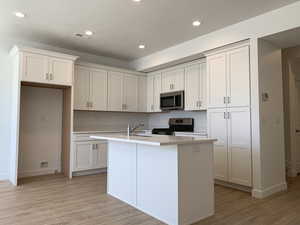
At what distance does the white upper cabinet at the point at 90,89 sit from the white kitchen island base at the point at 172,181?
232 centimetres

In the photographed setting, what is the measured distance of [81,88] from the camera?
488 cm

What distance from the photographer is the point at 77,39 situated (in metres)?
4.47

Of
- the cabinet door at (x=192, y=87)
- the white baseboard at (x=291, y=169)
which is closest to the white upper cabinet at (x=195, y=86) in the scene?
the cabinet door at (x=192, y=87)

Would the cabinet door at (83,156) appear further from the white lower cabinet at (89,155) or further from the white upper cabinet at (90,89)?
the white upper cabinet at (90,89)

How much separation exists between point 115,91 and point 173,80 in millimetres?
1452

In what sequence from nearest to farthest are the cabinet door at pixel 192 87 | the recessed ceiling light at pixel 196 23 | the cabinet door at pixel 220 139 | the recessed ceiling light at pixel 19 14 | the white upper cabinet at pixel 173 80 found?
the recessed ceiling light at pixel 19 14, the recessed ceiling light at pixel 196 23, the cabinet door at pixel 220 139, the cabinet door at pixel 192 87, the white upper cabinet at pixel 173 80

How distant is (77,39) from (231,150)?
3674mm

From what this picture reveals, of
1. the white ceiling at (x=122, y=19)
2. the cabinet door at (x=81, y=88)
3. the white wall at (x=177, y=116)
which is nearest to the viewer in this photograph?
the white ceiling at (x=122, y=19)

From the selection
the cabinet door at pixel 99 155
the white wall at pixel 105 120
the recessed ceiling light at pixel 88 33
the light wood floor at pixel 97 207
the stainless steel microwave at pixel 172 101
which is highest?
the recessed ceiling light at pixel 88 33

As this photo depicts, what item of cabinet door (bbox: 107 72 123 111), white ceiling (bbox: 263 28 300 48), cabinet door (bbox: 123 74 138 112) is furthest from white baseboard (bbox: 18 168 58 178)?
white ceiling (bbox: 263 28 300 48)

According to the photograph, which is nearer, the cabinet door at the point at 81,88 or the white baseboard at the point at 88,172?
the white baseboard at the point at 88,172

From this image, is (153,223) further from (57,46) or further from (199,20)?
(57,46)

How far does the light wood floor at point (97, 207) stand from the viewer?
8.21 feet

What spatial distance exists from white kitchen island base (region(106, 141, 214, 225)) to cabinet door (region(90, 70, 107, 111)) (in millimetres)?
2352
